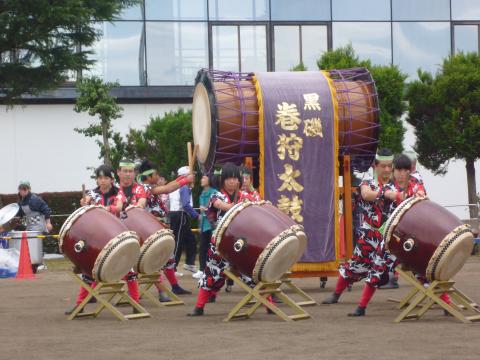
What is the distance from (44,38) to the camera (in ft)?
55.6

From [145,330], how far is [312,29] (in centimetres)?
1588

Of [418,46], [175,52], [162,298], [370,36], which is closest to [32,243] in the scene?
[162,298]

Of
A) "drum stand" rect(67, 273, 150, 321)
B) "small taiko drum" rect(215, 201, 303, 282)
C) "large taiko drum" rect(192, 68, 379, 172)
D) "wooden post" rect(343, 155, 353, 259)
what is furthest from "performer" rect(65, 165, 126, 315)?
"wooden post" rect(343, 155, 353, 259)

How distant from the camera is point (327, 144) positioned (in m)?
10.8

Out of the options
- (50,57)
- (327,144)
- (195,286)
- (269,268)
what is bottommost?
(195,286)

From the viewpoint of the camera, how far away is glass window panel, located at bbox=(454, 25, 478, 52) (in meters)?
23.2

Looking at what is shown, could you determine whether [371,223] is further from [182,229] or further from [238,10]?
[238,10]

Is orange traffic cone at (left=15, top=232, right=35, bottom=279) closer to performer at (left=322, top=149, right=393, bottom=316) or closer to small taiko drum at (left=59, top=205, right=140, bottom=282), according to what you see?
small taiko drum at (left=59, top=205, right=140, bottom=282)

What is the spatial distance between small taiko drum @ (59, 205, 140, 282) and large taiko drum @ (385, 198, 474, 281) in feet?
6.63

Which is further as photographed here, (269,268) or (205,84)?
(205,84)

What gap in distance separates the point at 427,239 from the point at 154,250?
2.62 m

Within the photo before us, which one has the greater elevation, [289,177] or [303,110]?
[303,110]

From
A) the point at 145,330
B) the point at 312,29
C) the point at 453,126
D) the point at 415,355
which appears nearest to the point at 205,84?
the point at 145,330

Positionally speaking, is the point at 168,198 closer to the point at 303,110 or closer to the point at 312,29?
the point at 303,110
